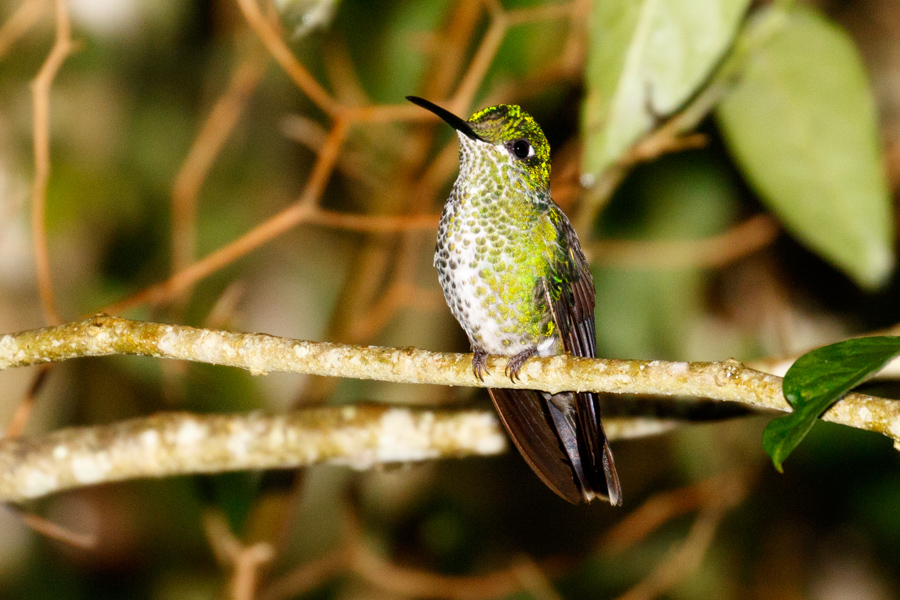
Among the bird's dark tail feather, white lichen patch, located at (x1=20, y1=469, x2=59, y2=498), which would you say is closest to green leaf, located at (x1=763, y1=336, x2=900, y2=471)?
the bird's dark tail feather

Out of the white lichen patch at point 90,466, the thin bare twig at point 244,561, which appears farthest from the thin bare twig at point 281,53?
the thin bare twig at point 244,561

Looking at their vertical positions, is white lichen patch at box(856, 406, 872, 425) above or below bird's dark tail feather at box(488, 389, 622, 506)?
below

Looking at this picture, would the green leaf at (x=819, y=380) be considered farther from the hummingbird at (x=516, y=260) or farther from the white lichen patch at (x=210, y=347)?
the white lichen patch at (x=210, y=347)

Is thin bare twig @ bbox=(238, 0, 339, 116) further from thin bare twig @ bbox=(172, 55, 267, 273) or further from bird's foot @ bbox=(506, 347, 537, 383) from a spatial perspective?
bird's foot @ bbox=(506, 347, 537, 383)

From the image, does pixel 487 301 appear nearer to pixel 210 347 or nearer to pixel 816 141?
pixel 210 347

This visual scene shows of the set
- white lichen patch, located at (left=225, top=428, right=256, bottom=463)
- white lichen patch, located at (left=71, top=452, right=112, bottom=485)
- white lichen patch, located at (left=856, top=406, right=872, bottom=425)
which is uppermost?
white lichen patch, located at (left=71, top=452, right=112, bottom=485)

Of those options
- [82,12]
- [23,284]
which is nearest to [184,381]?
[23,284]
